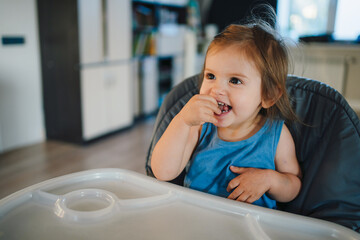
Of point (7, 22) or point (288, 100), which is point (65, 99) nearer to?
point (7, 22)

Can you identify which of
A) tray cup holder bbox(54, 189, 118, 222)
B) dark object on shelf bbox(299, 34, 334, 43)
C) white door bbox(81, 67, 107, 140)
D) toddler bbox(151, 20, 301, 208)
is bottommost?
white door bbox(81, 67, 107, 140)

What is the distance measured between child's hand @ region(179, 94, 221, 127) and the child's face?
1.9 inches

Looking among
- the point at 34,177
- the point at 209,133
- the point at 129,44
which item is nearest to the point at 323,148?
the point at 209,133

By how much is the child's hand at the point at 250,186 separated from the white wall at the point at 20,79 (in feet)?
8.66

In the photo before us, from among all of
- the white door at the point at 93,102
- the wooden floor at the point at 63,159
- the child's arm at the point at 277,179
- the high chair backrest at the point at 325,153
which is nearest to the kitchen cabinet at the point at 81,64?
the white door at the point at 93,102

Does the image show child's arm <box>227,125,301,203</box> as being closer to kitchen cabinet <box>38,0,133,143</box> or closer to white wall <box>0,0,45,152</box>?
kitchen cabinet <box>38,0,133,143</box>

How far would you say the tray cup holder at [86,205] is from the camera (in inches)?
25.9

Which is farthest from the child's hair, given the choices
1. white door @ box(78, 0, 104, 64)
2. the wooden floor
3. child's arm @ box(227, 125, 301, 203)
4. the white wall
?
the white wall

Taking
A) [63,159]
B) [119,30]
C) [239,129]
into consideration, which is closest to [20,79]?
[63,159]

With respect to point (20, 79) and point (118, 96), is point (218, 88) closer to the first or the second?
point (20, 79)

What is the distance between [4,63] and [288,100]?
267cm

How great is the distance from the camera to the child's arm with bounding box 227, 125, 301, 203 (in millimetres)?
820

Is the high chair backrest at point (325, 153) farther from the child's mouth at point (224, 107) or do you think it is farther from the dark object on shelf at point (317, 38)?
the dark object on shelf at point (317, 38)

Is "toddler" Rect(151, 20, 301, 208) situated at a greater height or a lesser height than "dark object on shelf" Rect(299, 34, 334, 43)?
lesser
